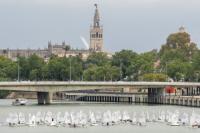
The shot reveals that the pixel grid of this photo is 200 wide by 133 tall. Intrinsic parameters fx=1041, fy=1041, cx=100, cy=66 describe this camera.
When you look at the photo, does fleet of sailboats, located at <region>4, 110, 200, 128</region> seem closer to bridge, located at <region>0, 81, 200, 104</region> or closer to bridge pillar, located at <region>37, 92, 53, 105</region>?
bridge, located at <region>0, 81, 200, 104</region>

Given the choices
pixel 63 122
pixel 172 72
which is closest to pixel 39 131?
pixel 63 122

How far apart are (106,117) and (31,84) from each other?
4081 cm

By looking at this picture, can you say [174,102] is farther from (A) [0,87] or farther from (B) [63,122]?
(B) [63,122]

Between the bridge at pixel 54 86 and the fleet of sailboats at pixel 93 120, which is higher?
the bridge at pixel 54 86

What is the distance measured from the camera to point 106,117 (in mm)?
101625

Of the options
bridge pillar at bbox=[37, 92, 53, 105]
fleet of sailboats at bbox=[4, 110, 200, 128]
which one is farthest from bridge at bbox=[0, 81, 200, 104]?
fleet of sailboats at bbox=[4, 110, 200, 128]

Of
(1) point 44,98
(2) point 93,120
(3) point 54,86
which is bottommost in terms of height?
(2) point 93,120

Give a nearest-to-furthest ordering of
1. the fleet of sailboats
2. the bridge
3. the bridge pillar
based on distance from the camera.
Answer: the fleet of sailboats < the bridge < the bridge pillar

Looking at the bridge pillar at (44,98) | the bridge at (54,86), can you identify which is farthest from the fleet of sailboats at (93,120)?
the bridge pillar at (44,98)

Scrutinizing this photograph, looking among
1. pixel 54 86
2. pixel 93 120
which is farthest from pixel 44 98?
pixel 93 120

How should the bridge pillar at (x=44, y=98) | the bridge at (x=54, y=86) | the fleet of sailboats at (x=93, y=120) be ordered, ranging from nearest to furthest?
the fleet of sailboats at (x=93, y=120), the bridge at (x=54, y=86), the bridge pillar at (x=44, y=98)

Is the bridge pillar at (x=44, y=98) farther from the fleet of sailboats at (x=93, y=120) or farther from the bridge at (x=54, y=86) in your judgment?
the fleet of sailboats at (x=93, y=120)

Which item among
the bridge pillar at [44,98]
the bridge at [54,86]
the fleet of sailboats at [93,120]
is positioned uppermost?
the bridge at [54,86]

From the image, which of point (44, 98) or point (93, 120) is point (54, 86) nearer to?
point (44, 98)
